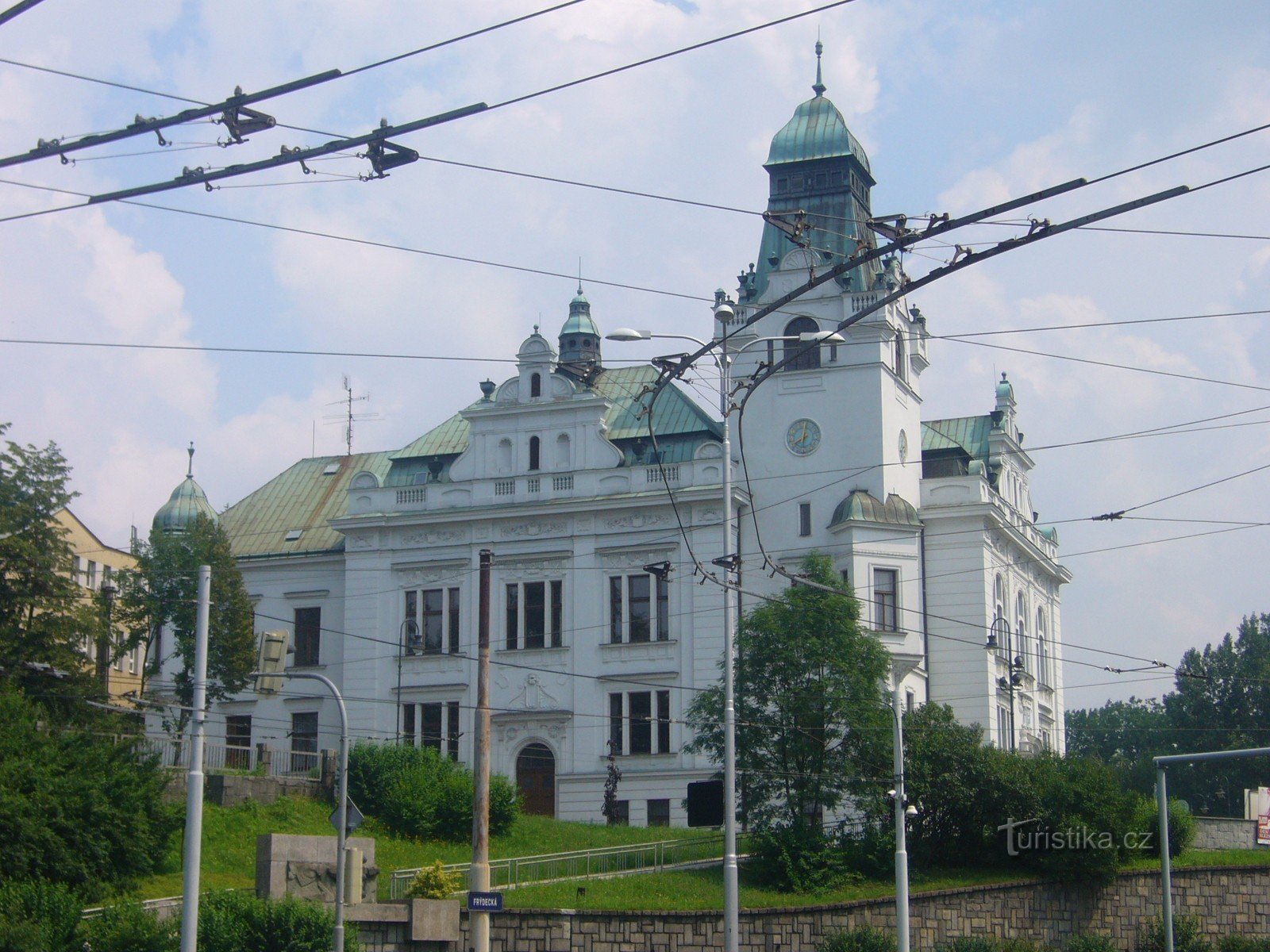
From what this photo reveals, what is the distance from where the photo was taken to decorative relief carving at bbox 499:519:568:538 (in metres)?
59.6

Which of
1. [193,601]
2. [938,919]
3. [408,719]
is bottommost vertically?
[938,919]

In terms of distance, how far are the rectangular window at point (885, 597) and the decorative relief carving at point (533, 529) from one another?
10946 mm

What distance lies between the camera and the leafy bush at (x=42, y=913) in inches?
1214

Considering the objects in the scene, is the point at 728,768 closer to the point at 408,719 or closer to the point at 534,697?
the point at 534,697

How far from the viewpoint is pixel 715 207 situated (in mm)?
26031

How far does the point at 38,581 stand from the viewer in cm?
4253

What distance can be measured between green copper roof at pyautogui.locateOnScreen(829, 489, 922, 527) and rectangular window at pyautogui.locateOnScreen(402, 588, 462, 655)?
13.9 meters

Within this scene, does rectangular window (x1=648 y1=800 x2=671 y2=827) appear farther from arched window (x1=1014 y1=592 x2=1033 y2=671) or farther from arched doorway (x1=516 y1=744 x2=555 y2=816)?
arched window (x1=1014 y1=592 x2=1033 y2=671)

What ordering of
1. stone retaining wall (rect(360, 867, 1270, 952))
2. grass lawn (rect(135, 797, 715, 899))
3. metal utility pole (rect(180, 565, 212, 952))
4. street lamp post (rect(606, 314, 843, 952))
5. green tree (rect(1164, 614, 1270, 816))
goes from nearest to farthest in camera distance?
metal utility pole (rect(180, 565, 212, 952)) < street lamp post (rect(606, 314, 843, 952)) < stone retaining wall (rect(360, 867, 1270, 952)) < grass lawn (rect(135, 797, 715, 899)) < green tree (rect(1164, 614, 1270, 816))

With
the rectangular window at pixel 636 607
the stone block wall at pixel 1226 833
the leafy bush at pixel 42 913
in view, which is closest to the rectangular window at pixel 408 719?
the rectangular window at pixel 636 607

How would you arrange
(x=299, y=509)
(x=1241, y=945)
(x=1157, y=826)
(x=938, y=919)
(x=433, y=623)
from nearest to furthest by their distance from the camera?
(x=938, y=919)
(x=1241, y=945)
(x=1157, y=826)
(x=433, y=623)
(x=299, y=509)

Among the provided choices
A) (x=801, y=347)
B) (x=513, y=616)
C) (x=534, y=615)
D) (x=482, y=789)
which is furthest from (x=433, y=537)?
(x=482, y=789)

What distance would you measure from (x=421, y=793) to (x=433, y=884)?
1024 centimetres

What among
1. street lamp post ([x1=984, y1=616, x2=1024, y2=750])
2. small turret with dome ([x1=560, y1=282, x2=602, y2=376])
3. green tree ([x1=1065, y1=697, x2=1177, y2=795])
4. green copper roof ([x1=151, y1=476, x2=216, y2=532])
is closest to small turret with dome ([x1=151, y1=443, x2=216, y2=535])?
green copper roof ([x1=151, y1=476, x2=216, y2=532])
